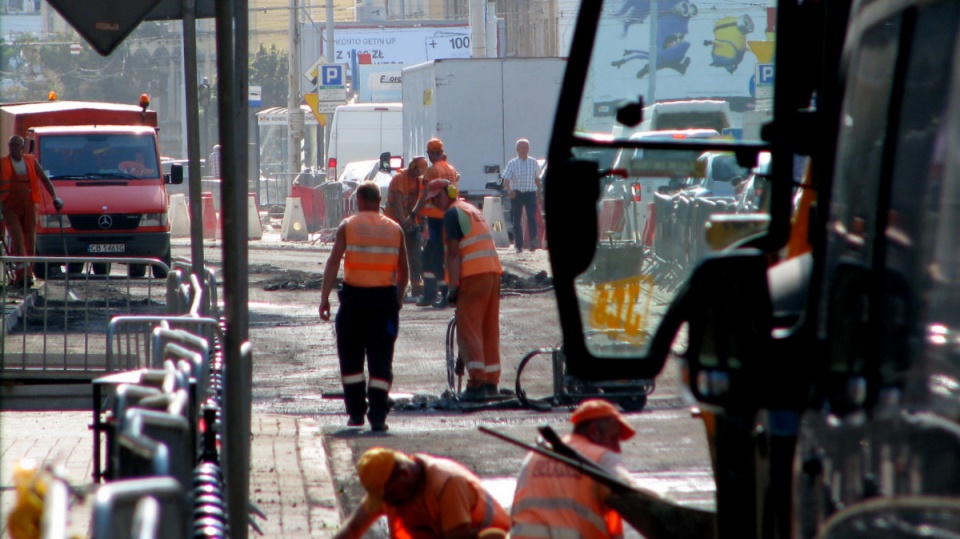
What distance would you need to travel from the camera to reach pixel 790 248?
2.63 m

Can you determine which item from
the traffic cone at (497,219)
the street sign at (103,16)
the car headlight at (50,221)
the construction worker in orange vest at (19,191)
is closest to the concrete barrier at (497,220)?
the traffic cone at (497,219)

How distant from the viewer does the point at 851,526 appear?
210 centimetres

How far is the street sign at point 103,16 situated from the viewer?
19.8 ft

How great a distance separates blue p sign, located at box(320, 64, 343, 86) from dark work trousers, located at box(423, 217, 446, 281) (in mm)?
19072

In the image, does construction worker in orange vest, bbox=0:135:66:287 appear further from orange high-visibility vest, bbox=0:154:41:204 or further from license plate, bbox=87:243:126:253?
license plate, bbox=87:243:126:253

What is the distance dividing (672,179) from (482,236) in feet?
23.1

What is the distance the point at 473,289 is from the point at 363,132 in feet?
85.0

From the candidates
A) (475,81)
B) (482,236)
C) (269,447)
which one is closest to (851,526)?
(269,447)

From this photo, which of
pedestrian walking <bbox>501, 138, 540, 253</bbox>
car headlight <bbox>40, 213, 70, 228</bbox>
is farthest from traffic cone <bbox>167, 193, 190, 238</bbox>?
pedestrian walking <bbox>501, 138, 540, 253</bbox>

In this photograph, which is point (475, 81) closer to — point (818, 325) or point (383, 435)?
point (383, 435)

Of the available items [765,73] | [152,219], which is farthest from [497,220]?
[765,73]

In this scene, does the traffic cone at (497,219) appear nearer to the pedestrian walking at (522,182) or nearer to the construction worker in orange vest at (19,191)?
the pedestrian walking at (522,182)

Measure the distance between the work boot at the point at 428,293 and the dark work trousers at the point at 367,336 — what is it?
6806 mm

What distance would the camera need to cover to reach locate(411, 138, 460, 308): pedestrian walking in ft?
50.6
